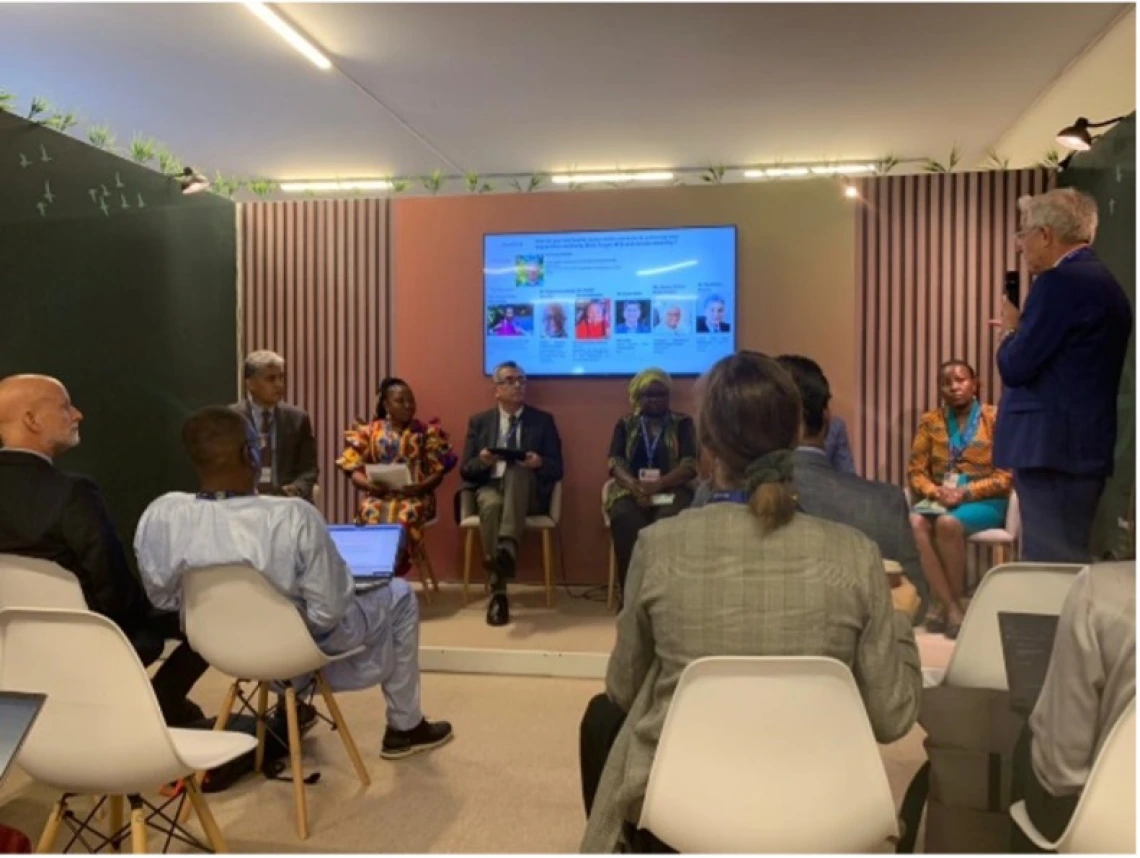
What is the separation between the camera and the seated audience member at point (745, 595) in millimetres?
1611

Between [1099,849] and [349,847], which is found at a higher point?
[1099,849]

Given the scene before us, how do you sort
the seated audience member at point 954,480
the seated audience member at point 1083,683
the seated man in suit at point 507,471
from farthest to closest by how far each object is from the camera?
the seated man in suit at point 507,471 < the seated audience member at point 954,480 < the seated audience member at point 1083,683

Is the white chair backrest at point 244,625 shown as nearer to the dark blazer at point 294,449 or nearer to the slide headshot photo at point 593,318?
the dark blazer at point 294,449

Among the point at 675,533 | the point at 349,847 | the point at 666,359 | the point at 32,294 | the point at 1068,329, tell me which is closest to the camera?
the point at 675,533

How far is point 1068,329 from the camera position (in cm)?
291

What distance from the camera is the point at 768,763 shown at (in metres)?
1.58

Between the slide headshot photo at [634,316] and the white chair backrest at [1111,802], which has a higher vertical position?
the slide headshot photo at [634,316]

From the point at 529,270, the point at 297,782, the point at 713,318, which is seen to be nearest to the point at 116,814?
the point at 297,782

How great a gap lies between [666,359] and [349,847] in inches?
133

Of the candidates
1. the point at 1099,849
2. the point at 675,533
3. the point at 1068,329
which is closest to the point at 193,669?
the point at 675,533

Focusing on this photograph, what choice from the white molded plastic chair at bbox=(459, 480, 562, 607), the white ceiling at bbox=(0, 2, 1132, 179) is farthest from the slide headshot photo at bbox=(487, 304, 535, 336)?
the white ceiling at bbox=(0, 2, 1132, 179)

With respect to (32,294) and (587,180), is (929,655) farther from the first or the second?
(587,180)

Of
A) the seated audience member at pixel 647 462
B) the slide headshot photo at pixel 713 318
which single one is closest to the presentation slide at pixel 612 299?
the slide headshot photo at pixel 713 318

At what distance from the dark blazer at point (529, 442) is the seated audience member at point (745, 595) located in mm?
3469
